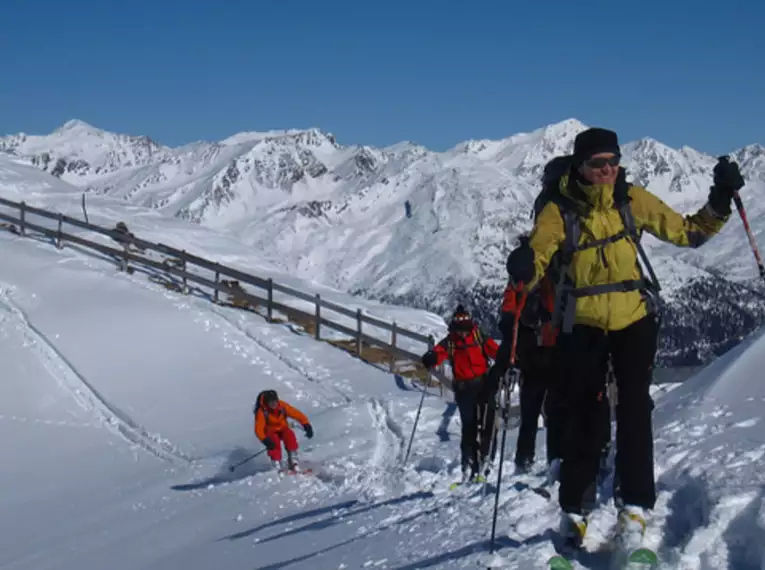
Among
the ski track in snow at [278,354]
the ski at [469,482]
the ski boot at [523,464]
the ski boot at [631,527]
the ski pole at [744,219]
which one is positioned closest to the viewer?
the ski boot at [631,527]

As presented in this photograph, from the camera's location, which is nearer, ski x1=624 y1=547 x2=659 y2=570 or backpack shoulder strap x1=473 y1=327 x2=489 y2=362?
ski x1=624 y1=547 x2=659 y2=570

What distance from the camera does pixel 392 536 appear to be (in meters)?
6.29

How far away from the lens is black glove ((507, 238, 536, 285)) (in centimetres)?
459

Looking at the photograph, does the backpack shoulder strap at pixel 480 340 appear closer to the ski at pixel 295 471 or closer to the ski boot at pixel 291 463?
the ski at pixel 295 471

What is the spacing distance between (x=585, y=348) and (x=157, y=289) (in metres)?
17.8

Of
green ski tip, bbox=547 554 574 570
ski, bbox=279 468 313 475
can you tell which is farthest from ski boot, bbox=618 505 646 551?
ski, bbox=279 468 313 475

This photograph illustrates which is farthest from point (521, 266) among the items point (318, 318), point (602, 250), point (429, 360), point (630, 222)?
Answer: point (318, 318)

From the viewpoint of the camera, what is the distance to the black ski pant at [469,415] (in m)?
8.91

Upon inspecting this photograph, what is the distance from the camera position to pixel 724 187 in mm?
4871

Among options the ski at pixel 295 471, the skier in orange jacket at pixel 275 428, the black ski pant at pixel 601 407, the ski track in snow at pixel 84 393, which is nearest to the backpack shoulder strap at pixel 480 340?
the ski at pixel 295 471

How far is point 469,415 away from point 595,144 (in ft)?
15.9

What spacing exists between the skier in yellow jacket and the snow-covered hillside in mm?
437

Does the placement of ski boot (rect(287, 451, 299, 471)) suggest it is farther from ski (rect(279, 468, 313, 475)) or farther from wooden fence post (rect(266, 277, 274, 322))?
wooden fence post (rect(266, 277, 274, 322))

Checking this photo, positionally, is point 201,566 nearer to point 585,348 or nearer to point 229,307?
point 585,348
